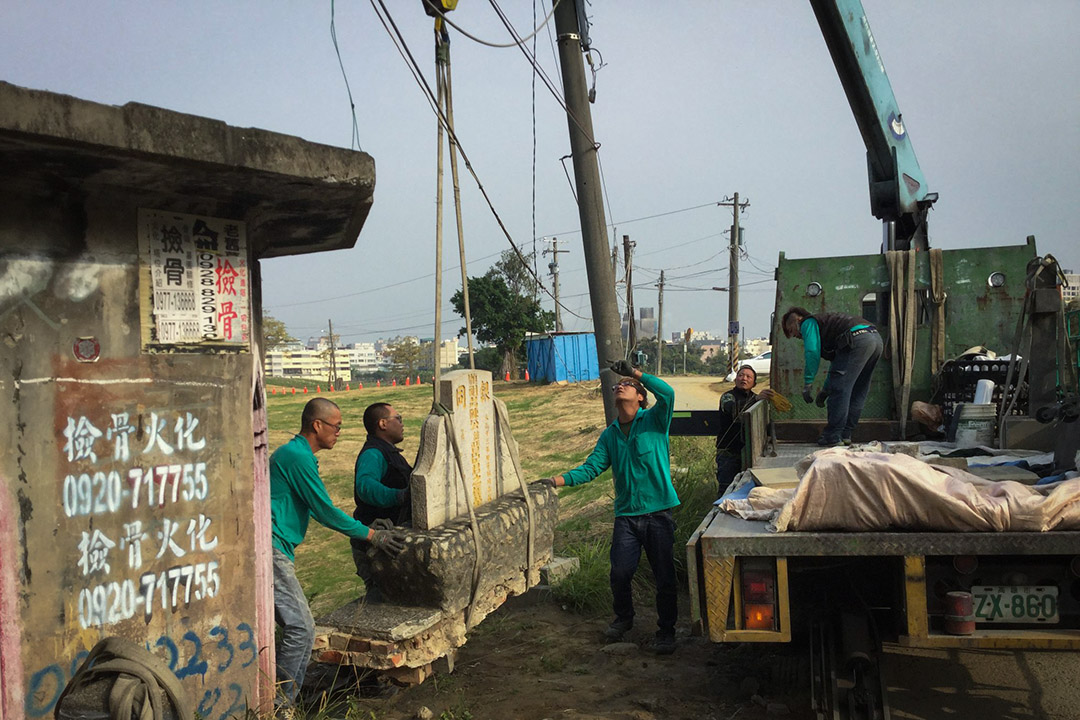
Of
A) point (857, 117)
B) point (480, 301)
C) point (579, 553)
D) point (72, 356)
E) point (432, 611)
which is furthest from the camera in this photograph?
point (480, 301)

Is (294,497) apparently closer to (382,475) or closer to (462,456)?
(382,475)

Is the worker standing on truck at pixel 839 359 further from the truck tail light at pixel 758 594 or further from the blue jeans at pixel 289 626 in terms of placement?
the blue jeans at pixel 289 626

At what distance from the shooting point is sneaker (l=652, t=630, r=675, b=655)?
5.54 metres

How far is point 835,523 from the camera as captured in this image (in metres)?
3.55

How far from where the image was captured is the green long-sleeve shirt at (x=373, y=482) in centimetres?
516

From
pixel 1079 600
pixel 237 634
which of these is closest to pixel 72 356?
pixel 237 634

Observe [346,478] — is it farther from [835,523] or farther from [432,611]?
[835,523]

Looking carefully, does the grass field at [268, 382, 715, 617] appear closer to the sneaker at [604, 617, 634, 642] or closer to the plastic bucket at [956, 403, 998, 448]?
the sneaker at [604, 617, 634, 642]

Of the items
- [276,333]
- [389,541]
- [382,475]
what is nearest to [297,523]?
[389,541]

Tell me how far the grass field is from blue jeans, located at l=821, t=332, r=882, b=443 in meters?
1.59

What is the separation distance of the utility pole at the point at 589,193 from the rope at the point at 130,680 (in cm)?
448

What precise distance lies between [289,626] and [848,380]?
4.16 metres

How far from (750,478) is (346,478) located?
13.4 meters

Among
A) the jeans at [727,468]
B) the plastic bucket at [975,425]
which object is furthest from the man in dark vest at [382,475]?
the plastic bucket at [975,425]
